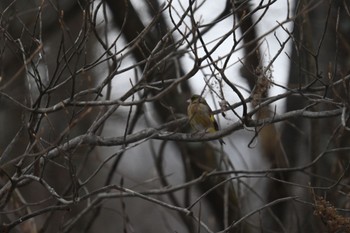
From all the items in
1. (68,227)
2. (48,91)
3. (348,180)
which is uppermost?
(48,91)

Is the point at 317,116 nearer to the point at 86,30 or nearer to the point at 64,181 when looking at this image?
the point at 86,30

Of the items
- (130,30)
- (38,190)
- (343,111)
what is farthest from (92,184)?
(343,111)

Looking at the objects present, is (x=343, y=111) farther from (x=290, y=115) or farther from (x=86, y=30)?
(x=86, y=30)

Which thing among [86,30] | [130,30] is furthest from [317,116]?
[130,30]

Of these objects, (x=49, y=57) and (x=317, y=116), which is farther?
(x=49, y=57)

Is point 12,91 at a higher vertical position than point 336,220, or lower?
higher

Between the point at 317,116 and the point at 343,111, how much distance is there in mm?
420

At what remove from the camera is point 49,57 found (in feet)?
31.5

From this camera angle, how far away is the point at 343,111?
398 cm

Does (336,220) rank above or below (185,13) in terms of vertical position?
below

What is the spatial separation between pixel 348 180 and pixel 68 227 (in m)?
3.08

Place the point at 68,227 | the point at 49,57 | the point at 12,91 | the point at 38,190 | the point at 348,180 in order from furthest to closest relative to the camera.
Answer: the point at 38,190 < the point at 49,57 < the point at 12,91 < the point at 348,180 < the point at 68,227

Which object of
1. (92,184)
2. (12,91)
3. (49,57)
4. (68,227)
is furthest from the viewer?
(92,184)

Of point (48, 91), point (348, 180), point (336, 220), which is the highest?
point (48, 91)
